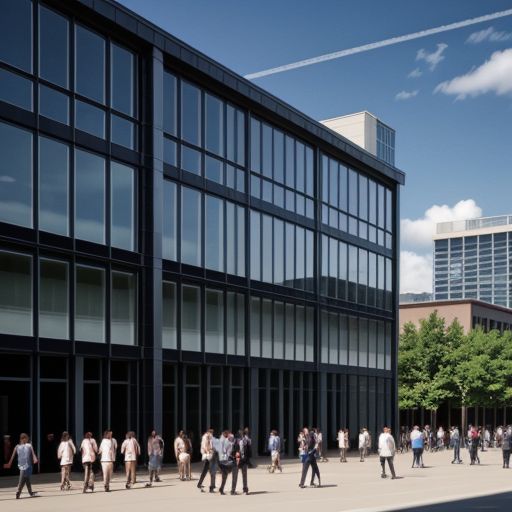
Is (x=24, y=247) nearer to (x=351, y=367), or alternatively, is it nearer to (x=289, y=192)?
(x=289, y=192)

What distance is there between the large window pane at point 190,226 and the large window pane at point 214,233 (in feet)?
2.08

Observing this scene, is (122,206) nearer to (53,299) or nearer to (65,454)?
(53,299)

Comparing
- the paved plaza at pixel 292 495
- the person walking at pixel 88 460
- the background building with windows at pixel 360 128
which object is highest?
the background building with windows at pixel 360 128

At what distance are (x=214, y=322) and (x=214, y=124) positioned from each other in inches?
324

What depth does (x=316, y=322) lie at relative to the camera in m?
49.3

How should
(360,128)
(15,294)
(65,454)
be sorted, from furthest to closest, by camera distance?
1. (360,128)
2. (15,294)
3. (65,454)

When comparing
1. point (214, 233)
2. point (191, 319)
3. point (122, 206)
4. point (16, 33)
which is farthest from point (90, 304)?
point (16, 33)

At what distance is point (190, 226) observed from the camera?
3894cm

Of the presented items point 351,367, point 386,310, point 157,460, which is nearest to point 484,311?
point 386,310

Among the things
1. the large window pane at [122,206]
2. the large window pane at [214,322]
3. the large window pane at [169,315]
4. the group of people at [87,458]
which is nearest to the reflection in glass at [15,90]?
the large window pane at [122,206]

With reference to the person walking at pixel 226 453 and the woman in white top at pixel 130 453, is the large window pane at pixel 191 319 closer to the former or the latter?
the woman in white top at pixel 130 453

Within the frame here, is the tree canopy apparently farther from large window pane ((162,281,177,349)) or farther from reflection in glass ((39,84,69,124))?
reflection in glass ((39,84,69,124))

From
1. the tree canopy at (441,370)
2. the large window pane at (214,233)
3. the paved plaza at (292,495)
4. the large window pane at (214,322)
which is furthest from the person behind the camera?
the tree canopy at (441,370)

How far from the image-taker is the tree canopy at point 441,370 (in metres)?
69.8
